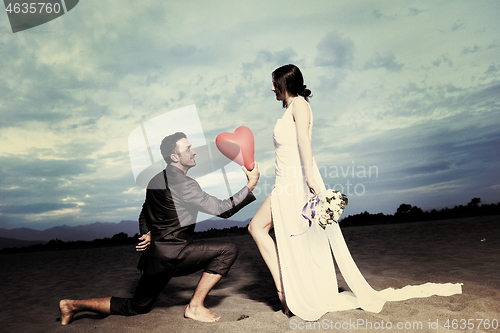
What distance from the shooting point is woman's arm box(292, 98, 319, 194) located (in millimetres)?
2678

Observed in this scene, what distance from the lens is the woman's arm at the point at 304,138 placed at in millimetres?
2678

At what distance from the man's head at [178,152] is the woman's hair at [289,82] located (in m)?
1.01

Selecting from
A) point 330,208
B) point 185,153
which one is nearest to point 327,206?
point 330,208

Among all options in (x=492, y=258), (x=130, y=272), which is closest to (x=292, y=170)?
Answer: (x=492, y=258)

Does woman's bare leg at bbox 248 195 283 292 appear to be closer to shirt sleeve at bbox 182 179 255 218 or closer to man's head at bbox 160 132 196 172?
shirt sleeve at bbox 182 179 255 218

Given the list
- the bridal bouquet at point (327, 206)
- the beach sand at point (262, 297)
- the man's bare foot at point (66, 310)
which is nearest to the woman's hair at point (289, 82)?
the bridal bouquet at point (327, 206)

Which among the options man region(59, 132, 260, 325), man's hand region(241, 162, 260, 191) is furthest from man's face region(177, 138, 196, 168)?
man's hand region(241, 162, 260, 191)

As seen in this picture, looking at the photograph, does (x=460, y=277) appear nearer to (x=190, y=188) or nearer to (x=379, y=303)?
(x=379, y=303)

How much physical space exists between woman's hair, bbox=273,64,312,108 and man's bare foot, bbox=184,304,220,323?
2065 millimetres

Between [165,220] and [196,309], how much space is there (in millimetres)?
857

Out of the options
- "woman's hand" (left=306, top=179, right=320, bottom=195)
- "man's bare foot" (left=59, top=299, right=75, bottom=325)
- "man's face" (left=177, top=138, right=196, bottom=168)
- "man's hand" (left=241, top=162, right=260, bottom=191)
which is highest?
"man's face" (left=177, top=138, right=196, bottom=168)

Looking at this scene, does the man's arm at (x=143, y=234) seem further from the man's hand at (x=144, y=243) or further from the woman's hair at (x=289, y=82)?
the woman's hair at (x=289, y=82)

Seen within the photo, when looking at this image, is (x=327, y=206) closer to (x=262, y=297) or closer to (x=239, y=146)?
(x=239, y=146)

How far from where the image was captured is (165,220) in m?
2.93
